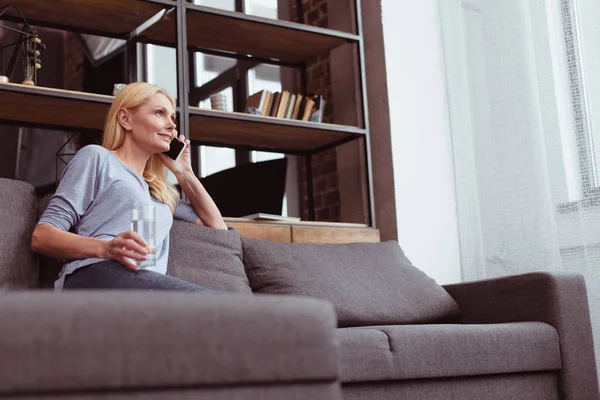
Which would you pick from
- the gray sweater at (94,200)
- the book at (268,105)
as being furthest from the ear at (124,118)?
the book at (268,105)

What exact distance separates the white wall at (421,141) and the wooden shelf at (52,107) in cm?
149

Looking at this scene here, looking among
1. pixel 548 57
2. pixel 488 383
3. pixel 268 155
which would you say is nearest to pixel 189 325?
pixel 488 383

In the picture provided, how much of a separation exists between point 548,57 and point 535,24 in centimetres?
19

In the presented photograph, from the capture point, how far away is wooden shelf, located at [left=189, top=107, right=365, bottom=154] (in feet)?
11.2

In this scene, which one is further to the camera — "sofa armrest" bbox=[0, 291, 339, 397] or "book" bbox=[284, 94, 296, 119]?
"book" bbox=[284, 94, 296, 119]

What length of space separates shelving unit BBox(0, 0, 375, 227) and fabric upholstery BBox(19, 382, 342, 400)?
2174 millimetres

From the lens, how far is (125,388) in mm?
1017

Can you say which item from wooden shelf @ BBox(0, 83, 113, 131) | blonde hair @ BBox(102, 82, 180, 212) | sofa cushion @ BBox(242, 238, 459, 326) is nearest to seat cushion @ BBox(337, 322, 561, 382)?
sofa cushion @ BBox(242, 238, 459, 326)

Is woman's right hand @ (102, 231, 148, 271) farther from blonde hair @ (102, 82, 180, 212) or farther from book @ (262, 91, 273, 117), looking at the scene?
Result: book @ (262, 91, 273, 117)

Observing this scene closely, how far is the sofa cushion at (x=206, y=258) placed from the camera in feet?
7.95

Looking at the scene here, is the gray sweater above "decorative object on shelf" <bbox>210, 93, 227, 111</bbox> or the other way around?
the other way around

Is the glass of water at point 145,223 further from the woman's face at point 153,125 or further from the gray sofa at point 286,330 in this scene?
the woman's face at point 153,125

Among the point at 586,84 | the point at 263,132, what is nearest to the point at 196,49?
the point at 263,132

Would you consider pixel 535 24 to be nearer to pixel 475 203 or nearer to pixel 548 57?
pixel 548 57
